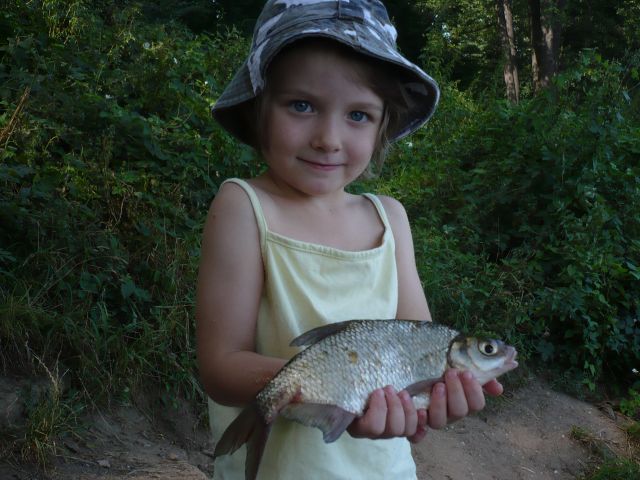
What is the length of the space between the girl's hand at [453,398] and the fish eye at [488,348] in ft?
0.21

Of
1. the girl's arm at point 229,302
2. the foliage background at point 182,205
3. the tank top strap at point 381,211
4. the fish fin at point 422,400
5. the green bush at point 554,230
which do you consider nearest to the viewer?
the fish fin at point 422,400

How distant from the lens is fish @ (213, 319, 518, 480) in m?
1.55

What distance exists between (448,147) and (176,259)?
409 cm

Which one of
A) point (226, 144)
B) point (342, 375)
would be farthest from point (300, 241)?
point (226, 144)

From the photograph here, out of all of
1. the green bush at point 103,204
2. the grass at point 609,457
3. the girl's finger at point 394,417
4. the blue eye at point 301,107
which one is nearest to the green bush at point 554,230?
the grass at point 609,457

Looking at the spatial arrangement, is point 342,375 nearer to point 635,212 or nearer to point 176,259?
point 176,259

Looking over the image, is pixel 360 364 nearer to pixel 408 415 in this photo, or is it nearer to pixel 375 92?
pixel 408 415

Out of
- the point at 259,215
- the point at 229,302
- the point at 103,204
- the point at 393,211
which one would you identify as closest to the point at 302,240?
the point at 259,215

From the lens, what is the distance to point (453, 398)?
1.63 meters

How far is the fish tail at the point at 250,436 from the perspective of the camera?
1.53 metres

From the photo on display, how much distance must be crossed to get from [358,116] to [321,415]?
810 mm

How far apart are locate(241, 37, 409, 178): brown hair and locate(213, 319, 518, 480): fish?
666 mm

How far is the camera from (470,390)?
164cm

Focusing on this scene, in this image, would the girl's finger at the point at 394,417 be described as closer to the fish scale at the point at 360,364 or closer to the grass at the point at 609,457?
the fish scale at the point at 360,364
